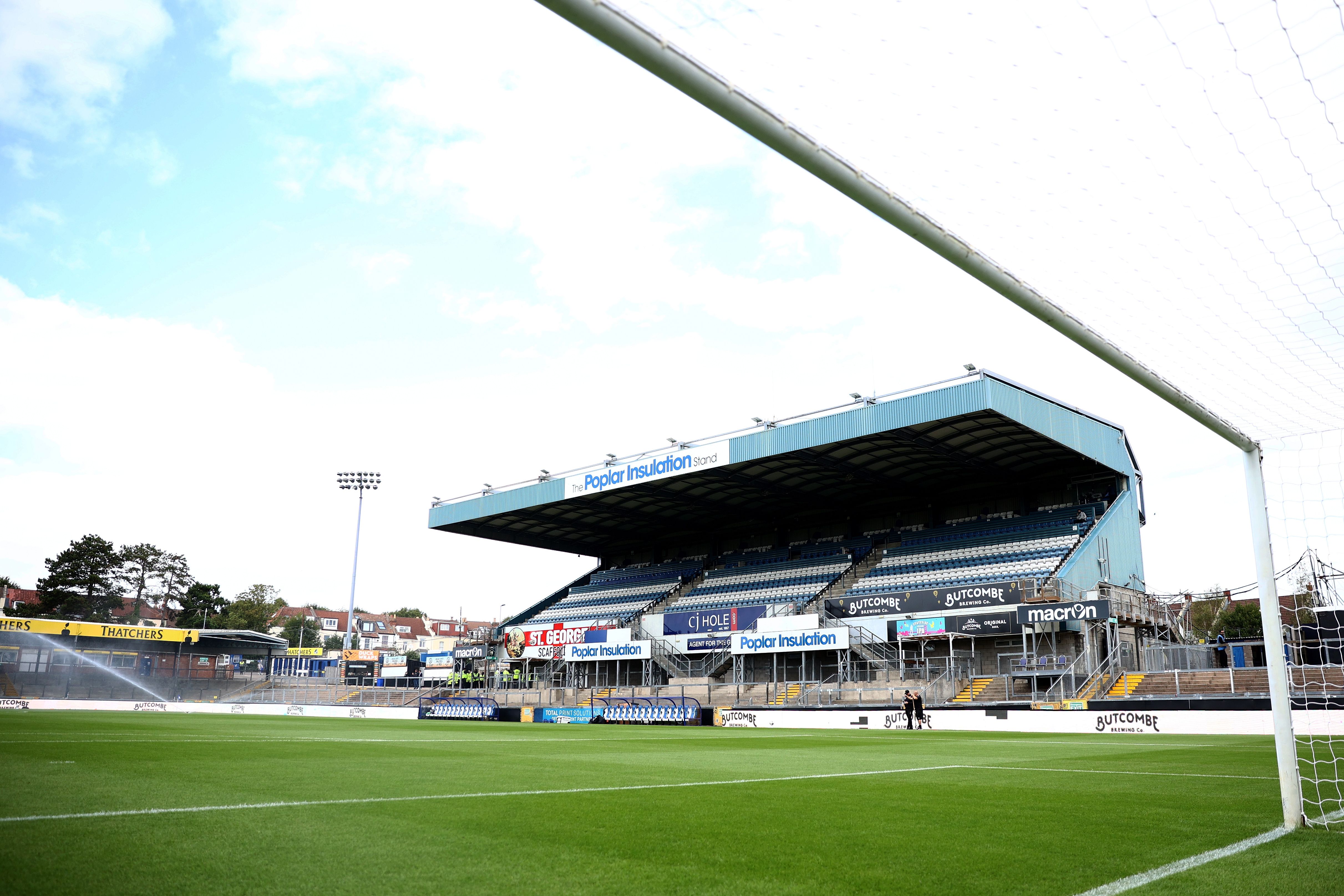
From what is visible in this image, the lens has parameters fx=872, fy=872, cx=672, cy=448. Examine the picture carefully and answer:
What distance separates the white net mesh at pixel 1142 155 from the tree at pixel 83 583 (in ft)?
277

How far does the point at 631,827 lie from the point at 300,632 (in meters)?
120

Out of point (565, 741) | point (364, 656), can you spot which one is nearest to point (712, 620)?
point (565, 741)

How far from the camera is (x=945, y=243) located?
5992 millimetres

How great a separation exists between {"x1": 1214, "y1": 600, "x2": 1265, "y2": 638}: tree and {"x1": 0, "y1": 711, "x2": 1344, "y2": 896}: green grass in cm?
3843

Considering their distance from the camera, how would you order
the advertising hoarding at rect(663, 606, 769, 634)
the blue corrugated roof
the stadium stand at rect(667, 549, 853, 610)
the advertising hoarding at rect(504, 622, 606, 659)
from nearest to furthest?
the blue corrugated roof → the advertising hoarding at rect(663, 606, 769, 634) → the stadium stand at rect(667, 549, 853, 610) → the advertising hoarding at rect(504, 622, 606, 659)

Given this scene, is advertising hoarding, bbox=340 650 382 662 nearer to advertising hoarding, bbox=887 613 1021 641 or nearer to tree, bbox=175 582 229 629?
tree, bbox=175 582 229 629

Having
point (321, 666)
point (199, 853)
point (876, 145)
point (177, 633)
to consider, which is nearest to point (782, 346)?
point (876, 145)

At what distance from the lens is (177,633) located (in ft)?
179

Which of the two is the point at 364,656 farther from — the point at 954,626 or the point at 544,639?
the point at 954,626

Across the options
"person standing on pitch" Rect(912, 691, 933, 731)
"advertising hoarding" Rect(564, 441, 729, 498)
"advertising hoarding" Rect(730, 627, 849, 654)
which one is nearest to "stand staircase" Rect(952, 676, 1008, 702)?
"advertising hoarding" Rect(730, 627, 849, 654)

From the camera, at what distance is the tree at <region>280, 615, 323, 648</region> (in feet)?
376

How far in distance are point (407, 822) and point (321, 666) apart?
81.1 meters

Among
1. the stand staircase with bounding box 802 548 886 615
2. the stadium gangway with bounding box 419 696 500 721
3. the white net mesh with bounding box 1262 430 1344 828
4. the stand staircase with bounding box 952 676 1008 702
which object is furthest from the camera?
the stand staircase with bounding box 802 548 886 615

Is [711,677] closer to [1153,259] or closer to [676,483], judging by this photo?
[676,483]
